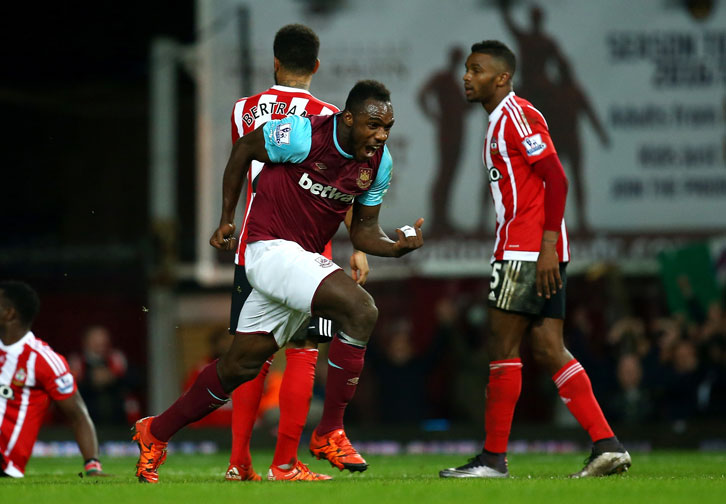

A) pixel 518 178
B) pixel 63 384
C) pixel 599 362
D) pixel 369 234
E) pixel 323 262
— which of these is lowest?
pixel 599 362

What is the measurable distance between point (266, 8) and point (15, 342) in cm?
748

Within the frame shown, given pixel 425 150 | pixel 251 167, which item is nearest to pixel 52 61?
pixel 425 150

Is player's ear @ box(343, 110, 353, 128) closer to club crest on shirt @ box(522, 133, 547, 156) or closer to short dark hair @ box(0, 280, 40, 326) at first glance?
club crest on shirt @ box(522, 133, 547, 156)

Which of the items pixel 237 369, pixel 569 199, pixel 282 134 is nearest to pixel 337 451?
pixel 237 369

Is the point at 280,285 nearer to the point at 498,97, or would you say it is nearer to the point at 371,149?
the point at 371,149

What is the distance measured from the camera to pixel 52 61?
60.6 ft

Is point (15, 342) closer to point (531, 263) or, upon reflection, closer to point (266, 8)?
point (531, 263)

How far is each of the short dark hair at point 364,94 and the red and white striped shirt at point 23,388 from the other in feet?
8.19

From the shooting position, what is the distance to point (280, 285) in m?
6.08

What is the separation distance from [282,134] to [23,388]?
2510 millimetres

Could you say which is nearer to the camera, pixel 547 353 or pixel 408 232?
pixel 408 232

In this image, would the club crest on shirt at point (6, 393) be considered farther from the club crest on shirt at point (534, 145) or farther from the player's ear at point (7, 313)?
the club crest on shirt at point (534, 145)

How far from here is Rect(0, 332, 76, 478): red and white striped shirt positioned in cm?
751

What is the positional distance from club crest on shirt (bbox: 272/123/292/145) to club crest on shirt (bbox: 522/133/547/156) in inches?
51.2
